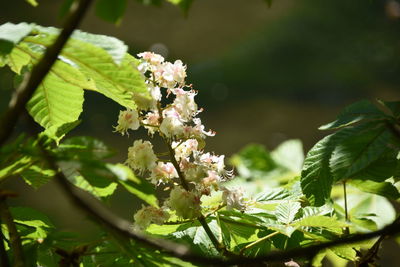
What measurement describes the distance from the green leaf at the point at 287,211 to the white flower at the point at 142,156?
0.15 m

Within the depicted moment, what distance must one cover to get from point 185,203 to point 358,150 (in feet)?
0.61

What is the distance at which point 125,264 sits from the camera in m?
0.54

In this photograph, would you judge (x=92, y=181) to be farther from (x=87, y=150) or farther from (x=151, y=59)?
(x=151, y=59)

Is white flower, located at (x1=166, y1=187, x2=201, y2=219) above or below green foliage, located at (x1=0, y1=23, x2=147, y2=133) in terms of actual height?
below

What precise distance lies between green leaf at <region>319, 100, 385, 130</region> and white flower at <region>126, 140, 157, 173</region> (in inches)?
8.0

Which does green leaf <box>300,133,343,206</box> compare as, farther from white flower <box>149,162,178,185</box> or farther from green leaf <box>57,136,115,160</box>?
green leaf <box>57,136,115,160</box>

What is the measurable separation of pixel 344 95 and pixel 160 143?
1558 millimetres

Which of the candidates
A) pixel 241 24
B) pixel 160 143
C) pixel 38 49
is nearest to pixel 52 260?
pixel 38 49

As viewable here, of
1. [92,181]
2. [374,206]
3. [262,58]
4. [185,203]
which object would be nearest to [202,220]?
[185,203]

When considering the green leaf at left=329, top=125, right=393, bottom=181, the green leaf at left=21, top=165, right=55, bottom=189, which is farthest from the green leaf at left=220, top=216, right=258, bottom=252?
the green leaf at left=21, top=165, right=55, bottom=189

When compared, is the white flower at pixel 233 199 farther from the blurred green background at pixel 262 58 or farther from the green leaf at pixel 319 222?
the blurred green background at pixel 262 58

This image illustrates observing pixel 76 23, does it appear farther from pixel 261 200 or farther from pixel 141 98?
pixel 261 200

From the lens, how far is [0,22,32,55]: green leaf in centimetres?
43

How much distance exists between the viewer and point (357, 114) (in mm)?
645
